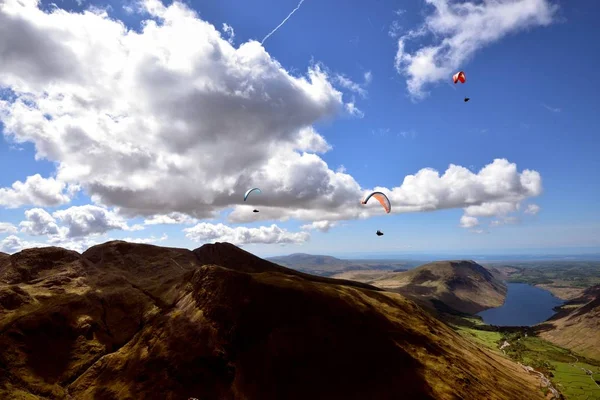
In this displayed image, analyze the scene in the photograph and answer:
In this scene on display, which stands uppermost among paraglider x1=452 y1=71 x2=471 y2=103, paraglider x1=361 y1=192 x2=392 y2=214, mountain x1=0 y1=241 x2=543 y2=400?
paraglider x1=452 y1=71 x2=471 y2=103

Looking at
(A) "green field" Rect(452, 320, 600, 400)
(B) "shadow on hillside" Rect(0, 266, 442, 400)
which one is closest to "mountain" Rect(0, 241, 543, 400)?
(B) "shadow on hillside" Rect(0, 266, 442, 400)

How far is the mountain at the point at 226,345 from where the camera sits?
73.6 meters

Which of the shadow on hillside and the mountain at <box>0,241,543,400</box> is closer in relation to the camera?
the shadow on hillside

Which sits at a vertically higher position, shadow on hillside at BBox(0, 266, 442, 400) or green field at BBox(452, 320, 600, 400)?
shadow on hillside at BBox(0, 266, 442, 400)

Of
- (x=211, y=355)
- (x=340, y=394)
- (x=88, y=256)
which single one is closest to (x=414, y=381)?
(x=340, y=394)

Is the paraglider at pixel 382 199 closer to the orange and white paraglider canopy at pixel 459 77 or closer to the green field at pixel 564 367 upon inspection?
the orange and white paraglider canopy at pixel 459 77

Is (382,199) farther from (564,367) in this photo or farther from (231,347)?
(564,367)

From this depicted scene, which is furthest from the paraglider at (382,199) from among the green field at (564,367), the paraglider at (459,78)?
the green field at (564,367)

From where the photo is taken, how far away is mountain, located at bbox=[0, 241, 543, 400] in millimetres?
73562

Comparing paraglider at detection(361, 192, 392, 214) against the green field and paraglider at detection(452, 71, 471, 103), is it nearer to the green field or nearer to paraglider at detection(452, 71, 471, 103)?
paraglider at detection(452, 71, 471, 103)

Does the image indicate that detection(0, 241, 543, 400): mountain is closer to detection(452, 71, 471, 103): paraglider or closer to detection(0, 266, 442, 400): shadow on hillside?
detection(0, 266, 442, 400): shadow on hillside

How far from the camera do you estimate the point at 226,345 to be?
82250mm

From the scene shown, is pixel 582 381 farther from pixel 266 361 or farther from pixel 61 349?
pixel 61 349

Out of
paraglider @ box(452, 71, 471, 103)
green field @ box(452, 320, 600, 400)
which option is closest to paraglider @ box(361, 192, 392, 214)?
paraglider @ box(452, 71, 471, 103)
